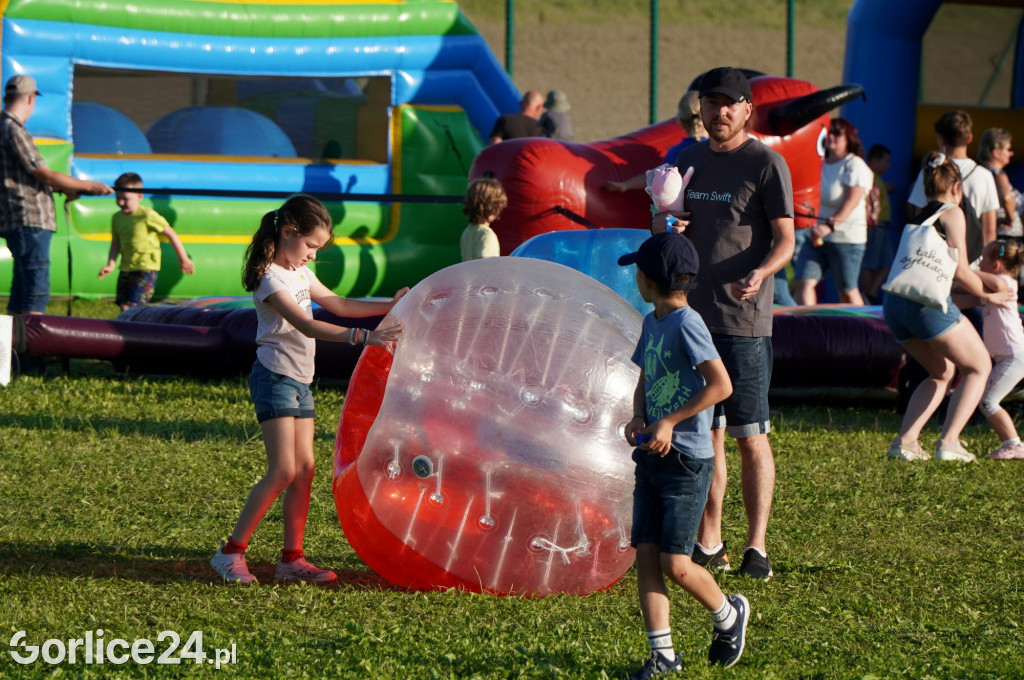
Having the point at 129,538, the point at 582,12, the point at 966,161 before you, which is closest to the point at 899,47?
the point at 966,161

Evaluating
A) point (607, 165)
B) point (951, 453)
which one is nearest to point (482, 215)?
point (607, 165)

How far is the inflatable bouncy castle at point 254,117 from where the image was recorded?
13062 millimetres

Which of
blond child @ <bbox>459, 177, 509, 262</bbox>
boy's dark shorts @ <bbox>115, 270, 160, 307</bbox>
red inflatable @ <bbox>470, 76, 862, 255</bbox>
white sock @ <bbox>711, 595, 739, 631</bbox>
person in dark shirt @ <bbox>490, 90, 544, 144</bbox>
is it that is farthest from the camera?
person in dark shirt @ <bbox>490, 90, 544, 144</bbox>

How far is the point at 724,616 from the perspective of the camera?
12.8 feet

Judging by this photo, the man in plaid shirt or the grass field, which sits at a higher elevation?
the man in plaid shirt

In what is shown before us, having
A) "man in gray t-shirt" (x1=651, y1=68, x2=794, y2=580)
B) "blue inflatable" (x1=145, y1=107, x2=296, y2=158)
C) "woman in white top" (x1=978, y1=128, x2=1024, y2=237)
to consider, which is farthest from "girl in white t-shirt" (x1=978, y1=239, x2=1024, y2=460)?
"blue inflatable" (x1=145, y1=107, x2=296, y2=158)

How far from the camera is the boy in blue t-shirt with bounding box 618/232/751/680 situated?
3.85 m

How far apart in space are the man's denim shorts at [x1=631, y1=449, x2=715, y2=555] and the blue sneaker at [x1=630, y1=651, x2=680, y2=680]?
308 millimetres

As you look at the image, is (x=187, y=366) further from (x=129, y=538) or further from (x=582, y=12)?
(x=582, y=12)

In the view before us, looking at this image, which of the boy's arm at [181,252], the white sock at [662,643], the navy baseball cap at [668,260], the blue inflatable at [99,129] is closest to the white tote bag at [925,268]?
the navy baseball cap at [668,260]

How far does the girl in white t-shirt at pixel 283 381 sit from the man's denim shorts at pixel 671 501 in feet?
4.87

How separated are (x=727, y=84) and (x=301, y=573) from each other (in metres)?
2.47

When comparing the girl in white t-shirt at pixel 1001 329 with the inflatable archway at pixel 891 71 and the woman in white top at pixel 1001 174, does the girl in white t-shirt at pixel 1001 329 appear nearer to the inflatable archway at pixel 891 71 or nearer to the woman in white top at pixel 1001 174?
the woman in white top at pixel 1001 174

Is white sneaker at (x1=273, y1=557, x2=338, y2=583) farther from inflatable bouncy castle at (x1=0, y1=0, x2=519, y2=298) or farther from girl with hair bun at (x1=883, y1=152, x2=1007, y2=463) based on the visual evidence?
inflatable bouncy castle at (x1=0, y1=0, x2=519, y2=298)
